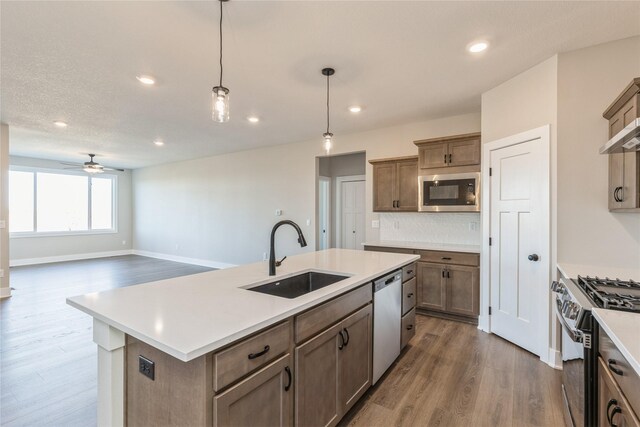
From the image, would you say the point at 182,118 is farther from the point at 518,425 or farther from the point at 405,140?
the point at 518,425

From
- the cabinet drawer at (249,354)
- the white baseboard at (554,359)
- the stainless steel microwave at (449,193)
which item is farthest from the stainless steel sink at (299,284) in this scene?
the stainless steel microwave at (449,193)

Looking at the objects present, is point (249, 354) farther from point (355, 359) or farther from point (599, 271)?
point (599, 271)

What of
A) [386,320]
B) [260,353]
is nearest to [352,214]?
[386,320]

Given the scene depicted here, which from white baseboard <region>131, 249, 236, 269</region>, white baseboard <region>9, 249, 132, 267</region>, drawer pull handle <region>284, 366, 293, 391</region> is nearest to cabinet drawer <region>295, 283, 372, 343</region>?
drawer pull handle <region>284, 366, 293, 391</region>

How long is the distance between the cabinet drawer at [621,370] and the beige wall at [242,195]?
3339 millimetres

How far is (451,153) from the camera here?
373 centimetres

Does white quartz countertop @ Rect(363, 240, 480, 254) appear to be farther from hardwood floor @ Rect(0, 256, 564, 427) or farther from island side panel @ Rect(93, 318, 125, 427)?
island side panel @ Rect(93, 318, 125, 427)

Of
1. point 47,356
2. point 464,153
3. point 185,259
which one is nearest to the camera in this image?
point 47,356

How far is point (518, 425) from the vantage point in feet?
6.15

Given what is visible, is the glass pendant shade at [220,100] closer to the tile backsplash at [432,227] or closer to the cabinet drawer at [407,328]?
the cabinet drawer at [407,328]

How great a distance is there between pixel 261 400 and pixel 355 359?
0.85m

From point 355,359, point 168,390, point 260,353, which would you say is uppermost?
point 260,353

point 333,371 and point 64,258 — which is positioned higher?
point 333,371

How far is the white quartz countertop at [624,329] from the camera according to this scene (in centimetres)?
96
